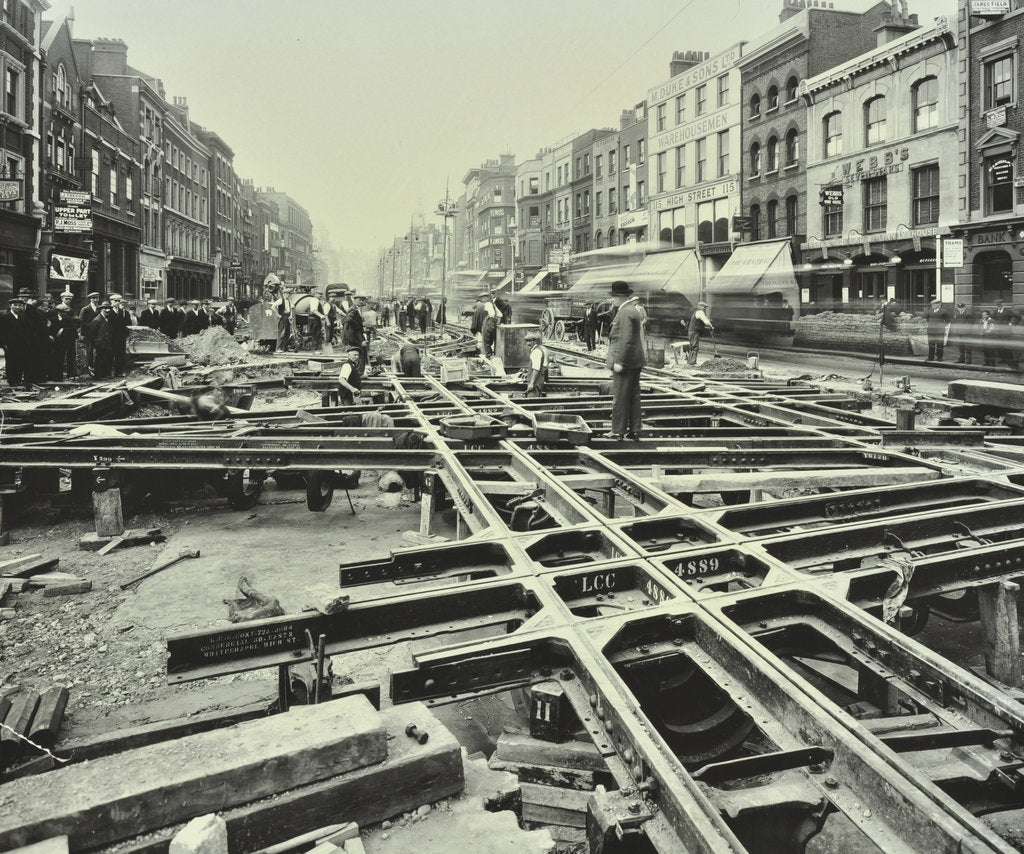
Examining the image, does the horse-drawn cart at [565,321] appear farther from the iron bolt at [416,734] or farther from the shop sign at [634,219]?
A: the iron bolt at [416,734]

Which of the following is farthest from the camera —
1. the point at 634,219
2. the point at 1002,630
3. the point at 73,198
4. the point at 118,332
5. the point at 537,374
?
the point at 634,219

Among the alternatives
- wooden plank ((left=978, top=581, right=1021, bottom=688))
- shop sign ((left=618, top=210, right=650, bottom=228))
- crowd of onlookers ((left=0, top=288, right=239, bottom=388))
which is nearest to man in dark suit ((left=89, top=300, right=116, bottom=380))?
crowd of onlookers ((left=0, top=288, right=239, bottom=388))

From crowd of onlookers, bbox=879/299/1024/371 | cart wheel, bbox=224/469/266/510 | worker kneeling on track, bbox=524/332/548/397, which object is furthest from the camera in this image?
crowd of onlookers, bbox=879/299/1024/371

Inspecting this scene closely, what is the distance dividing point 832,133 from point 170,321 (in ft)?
98.1

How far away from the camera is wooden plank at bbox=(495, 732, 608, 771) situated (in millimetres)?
3418

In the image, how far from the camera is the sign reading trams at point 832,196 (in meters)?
35.2

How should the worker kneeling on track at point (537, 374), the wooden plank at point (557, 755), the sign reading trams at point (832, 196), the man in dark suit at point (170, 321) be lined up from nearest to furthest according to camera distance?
the wooden plank at point (557, 755) < the worker kneeling on track at point (537, 374) < the man in dark suit at point (170, 321) < the sign reading trams at point (832, 196)

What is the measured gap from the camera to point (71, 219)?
94.3 ft

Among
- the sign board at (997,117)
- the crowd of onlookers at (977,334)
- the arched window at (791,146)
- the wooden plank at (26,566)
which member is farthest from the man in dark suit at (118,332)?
the arched window at (791,146)

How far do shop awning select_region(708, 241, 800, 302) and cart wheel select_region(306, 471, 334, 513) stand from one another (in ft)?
83.6

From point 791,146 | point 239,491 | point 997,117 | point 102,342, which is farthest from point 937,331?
point 102,342

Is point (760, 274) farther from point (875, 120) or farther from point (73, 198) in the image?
point (73, 198)

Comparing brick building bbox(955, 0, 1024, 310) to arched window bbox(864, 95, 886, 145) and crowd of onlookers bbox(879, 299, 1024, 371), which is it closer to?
arched window bbox(864, 95, 886, 145)

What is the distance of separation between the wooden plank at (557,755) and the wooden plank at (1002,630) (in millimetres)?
2796
